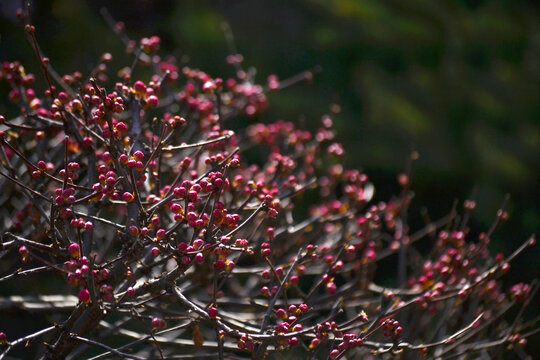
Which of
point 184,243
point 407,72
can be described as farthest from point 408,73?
Answer: point 184,243

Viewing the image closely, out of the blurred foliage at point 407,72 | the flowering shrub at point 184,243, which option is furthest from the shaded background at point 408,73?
the flowering shrub at point 184,243

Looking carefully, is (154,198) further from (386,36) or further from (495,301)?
(386,36)

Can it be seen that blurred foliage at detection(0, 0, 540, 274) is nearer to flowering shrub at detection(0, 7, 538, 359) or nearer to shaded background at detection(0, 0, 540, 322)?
shaded background at detection(0, 0, 540, 322)

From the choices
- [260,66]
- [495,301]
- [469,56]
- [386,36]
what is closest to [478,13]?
[469,56]

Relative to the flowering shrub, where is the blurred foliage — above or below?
below

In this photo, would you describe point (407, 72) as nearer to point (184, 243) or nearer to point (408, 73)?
point (408, 73)

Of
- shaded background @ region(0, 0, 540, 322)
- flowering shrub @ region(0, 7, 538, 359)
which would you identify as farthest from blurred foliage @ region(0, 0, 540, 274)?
flowering shrub @ region(0, 7, 538, 359)
